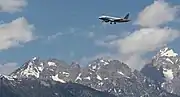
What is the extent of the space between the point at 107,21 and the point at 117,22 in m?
3.93

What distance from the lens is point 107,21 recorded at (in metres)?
200

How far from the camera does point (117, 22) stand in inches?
7830
